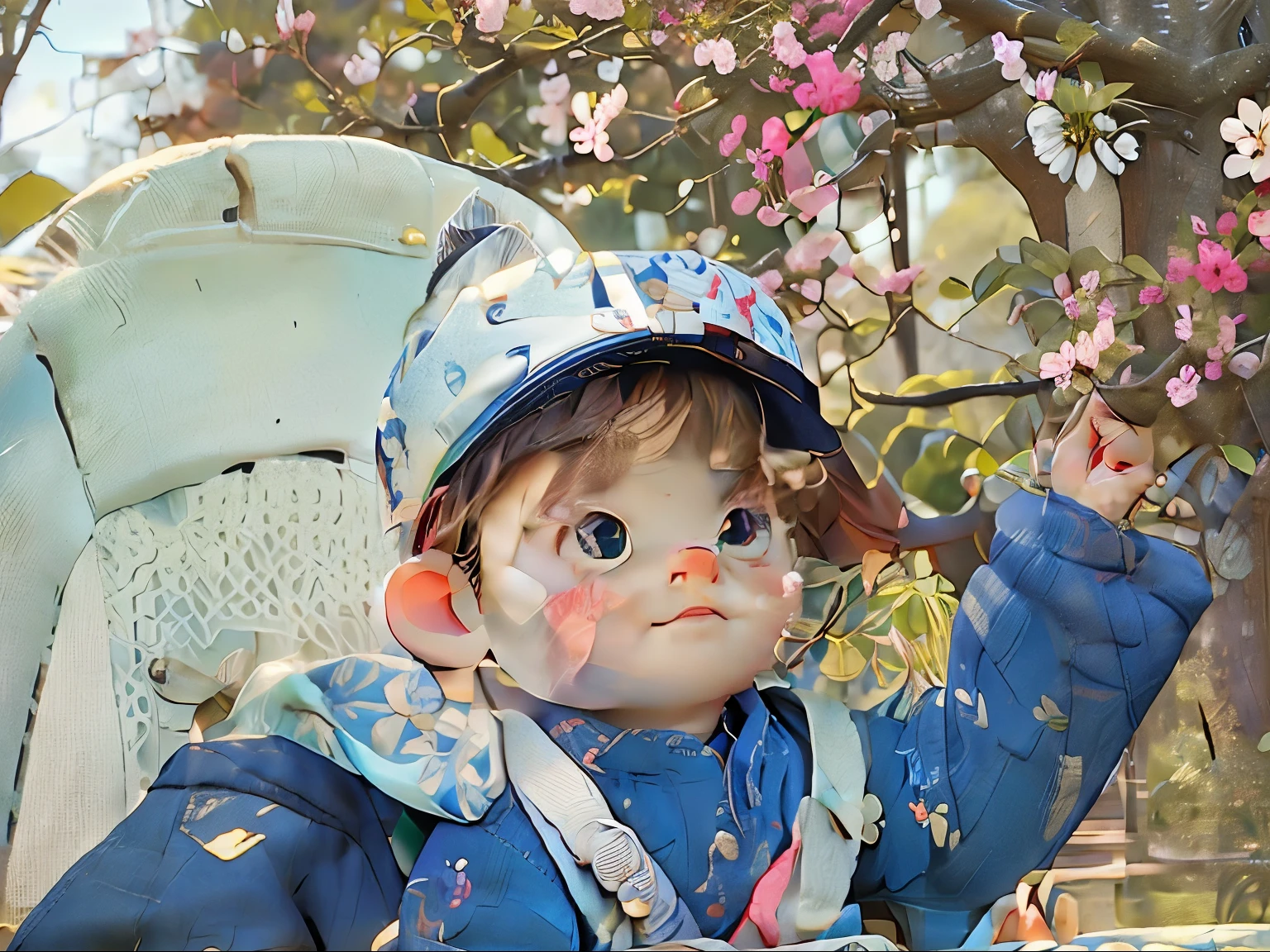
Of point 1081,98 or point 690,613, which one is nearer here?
point 690,613

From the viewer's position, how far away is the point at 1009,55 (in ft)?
3.98

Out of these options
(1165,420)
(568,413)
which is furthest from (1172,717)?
(568,413)

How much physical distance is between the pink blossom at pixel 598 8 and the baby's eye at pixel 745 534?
17.7 inches

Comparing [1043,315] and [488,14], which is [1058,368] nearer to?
[1043,315]

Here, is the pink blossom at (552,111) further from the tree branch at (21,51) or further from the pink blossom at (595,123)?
the tree branch at (21,51)

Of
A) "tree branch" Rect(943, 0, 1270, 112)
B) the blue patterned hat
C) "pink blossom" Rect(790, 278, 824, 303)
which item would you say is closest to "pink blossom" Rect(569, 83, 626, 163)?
the blue patterned hat

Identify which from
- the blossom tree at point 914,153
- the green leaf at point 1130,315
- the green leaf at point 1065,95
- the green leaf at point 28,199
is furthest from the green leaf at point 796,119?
the green leaf at point 28,199

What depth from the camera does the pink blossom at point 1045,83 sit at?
4.00 feet

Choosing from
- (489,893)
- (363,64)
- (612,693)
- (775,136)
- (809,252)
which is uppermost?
(363,64)

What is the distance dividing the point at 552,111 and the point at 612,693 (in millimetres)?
506

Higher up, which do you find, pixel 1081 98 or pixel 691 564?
pixel 1081 98

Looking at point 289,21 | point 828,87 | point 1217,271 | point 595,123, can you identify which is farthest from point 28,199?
point 1217,271

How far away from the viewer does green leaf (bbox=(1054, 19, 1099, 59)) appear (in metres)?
1.21

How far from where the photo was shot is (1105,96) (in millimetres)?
1227
